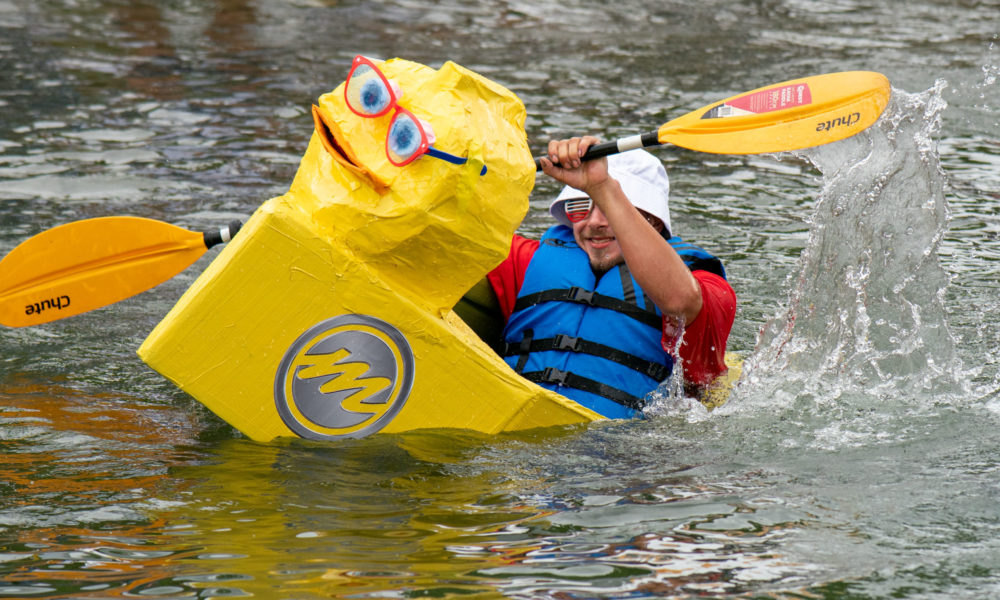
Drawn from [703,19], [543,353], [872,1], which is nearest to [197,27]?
[703,19]

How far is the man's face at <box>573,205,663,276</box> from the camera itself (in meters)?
3.93

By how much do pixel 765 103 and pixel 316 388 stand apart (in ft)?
5.33

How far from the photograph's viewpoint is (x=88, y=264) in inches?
150

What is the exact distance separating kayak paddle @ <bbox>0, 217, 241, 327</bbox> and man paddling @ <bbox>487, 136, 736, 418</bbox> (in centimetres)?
109

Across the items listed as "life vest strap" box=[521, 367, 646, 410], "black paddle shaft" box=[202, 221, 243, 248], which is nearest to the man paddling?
"life vest strap" box=[521, 367, 646, 410]

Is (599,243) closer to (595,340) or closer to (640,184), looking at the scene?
(640,184)

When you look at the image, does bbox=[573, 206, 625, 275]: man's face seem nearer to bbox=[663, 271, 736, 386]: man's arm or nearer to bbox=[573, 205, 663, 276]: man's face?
bbox=[573, 205, 663, 276]: man's face

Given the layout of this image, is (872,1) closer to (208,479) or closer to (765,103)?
(765,103)

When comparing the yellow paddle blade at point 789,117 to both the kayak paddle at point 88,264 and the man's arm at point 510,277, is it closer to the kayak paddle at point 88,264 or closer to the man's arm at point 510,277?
the man's arm at point 510,277

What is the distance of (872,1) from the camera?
13031mm

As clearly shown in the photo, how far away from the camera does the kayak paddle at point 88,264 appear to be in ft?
12.3

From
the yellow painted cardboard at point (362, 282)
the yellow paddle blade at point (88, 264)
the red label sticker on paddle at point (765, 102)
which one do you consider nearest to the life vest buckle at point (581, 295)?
the yellow painted cardboard at point (362, 282)

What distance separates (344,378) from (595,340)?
88cm

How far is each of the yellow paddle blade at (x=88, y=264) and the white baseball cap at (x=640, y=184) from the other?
1233 mm
